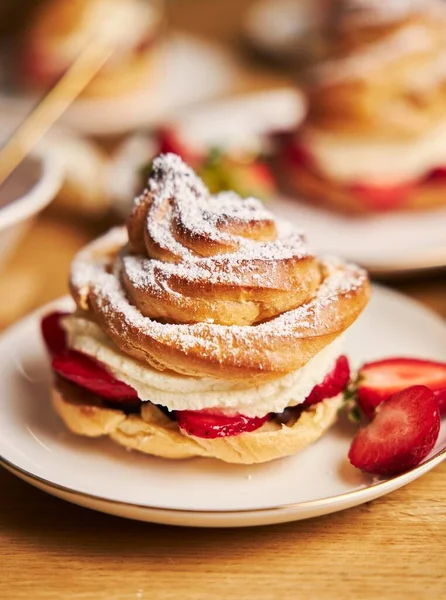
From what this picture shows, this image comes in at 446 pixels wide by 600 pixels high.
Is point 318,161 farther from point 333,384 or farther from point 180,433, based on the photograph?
point 180,433

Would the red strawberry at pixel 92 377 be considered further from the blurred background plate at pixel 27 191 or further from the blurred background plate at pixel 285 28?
the blurred background plate at pixel 285 28

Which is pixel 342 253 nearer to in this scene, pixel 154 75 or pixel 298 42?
pixel 154 75

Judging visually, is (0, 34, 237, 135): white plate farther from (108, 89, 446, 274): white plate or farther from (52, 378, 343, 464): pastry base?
(52, 378, 343, 464): pastry base

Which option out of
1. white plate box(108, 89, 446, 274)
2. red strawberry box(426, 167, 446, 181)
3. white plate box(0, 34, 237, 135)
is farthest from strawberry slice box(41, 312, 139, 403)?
white plate box(0, 34, 237, 135)

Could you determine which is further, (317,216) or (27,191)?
(317,216)

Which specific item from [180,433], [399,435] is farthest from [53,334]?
[399,435]

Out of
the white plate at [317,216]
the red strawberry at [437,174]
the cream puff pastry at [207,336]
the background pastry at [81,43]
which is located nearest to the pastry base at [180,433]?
the cream puff pastry at [207,336]
